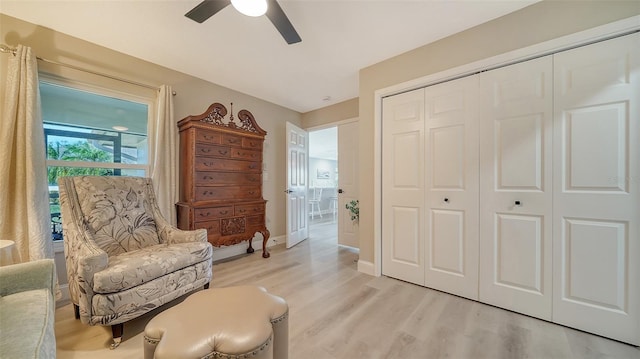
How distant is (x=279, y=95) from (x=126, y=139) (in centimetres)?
202

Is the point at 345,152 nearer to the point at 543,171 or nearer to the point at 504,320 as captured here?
the point at 543,171

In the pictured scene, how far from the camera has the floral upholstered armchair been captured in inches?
57.3

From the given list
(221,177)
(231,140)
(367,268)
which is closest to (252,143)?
(231,140)

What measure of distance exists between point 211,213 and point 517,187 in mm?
2967

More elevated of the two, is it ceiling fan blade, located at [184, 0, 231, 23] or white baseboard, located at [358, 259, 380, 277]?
ceiling fan blade, located at [184, 0, 231, 23]

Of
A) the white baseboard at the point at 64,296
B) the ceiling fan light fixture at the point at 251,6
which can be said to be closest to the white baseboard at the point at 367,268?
the ceiling fan light fixture at the point at 251,6

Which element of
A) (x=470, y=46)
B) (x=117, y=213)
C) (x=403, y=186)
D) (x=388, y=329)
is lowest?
(x=388, y=329)

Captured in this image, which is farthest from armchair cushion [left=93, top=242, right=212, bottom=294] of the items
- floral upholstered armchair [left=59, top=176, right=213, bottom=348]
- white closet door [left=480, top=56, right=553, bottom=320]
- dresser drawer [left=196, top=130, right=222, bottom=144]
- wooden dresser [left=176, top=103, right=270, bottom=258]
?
white closet door [left=480, top=56, right=553, bottom=320]

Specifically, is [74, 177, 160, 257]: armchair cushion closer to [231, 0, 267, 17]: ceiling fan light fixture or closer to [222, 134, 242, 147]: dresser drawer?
[222, 134, 242, 147]: dresser drawer

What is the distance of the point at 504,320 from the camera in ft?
5.81

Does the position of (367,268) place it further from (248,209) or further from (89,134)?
(89,134)

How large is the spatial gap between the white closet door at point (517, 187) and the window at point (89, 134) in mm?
3513

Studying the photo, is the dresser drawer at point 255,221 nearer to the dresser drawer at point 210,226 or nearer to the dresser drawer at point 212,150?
the dresser drawer at point 210,226

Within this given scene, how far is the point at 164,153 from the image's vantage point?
8.75ft
